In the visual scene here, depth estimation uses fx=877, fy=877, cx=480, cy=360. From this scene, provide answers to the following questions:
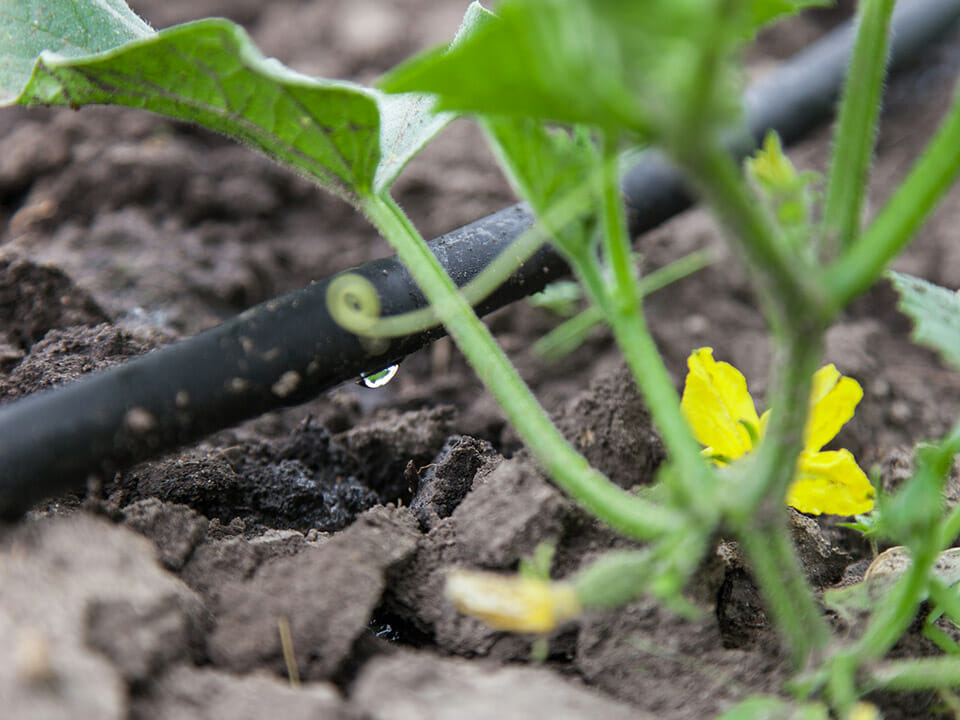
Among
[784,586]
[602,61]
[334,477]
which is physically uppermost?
[602,61]

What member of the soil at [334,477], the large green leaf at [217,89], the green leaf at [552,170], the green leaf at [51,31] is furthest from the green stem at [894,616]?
the green leaf at [51,31]

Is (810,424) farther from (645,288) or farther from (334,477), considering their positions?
(645,288)

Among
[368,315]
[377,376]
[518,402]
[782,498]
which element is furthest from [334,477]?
[782,498]

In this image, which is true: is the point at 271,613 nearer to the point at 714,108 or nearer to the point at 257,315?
the point at 257,315

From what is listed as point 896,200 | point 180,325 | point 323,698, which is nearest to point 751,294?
point 180,325

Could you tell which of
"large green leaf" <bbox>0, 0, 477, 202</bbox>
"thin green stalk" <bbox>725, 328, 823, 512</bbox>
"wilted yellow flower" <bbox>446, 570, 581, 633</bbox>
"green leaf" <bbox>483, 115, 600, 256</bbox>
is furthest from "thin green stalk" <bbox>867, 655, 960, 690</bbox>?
"large green leaf" <bbox>0, 0, 477, 202</bbox>

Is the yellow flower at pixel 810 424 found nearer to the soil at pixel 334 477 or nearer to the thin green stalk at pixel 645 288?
the soil at pixel 334 477

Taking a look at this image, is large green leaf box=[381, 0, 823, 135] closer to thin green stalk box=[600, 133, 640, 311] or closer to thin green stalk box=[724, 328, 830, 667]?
thin green stalk box=[600, 133, 640, 311]
